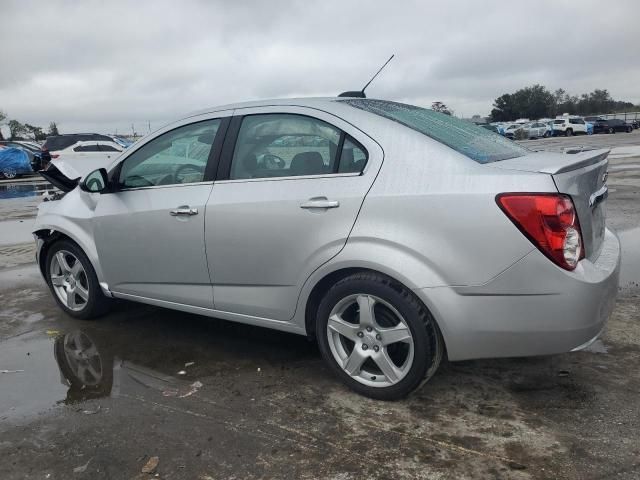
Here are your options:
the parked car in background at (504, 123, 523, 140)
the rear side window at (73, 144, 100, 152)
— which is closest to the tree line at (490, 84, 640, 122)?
the parked car in background at (504, 123, 523, 140)

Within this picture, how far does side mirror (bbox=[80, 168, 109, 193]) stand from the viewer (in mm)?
4109

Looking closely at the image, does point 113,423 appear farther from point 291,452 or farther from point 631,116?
point 631,116

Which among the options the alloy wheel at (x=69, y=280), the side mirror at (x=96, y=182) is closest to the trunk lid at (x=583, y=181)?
the side mirror at (x=96, y=182)

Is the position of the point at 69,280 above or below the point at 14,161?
below

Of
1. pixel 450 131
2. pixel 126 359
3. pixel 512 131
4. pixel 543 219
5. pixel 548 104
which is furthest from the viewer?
pixel 548 104

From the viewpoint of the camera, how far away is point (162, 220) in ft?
12.3

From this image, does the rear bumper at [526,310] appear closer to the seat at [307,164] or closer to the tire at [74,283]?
the seat at [307,164]

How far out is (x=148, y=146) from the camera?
407cm

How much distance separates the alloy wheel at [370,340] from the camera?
2.97 meters

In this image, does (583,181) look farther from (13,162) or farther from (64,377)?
(13,162)

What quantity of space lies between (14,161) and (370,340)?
924 inches

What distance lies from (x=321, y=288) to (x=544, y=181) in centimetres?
131

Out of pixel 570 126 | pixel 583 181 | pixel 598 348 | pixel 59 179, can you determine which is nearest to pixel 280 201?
pixel 583 181

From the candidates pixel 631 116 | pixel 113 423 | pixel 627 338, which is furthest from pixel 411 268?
pixel 631 116
